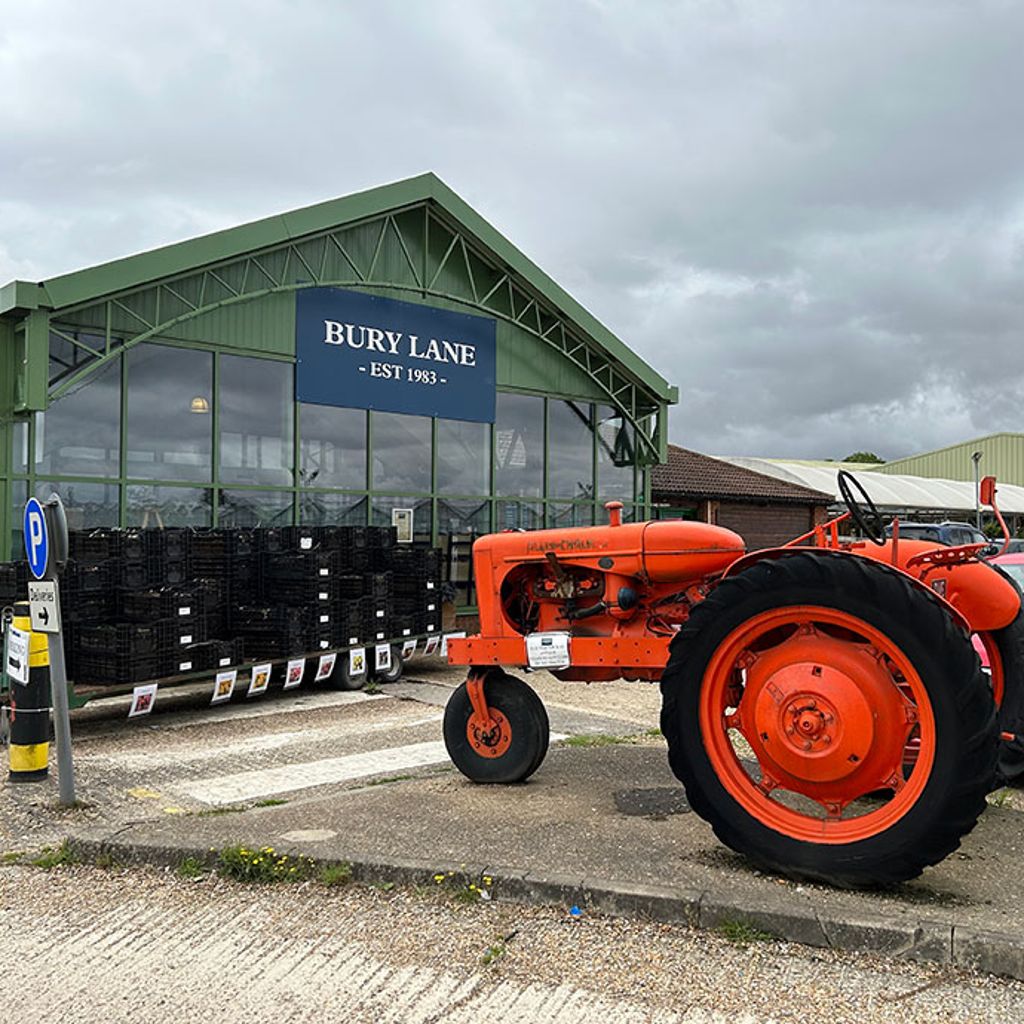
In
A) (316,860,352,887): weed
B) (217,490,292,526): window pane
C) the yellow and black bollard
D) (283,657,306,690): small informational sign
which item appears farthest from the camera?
(217,490,292,526): window pane

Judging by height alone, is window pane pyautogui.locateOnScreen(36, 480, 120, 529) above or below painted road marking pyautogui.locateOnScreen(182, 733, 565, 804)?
above

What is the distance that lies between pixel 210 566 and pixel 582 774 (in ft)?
18.2

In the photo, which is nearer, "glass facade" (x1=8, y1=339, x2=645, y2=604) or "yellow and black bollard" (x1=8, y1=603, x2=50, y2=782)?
"yellow and black bollard" (x1=8, y1=603, x2=50, y2=782)

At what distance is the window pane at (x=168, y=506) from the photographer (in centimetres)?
1159

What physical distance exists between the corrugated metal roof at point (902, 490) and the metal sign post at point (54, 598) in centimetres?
2733

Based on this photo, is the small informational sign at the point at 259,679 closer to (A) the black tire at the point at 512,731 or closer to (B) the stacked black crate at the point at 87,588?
(B) the stacked black crate at the point at 87,588

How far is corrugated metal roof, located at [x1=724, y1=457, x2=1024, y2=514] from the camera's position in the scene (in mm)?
33406

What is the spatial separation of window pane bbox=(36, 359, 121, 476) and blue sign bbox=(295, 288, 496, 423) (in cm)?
242

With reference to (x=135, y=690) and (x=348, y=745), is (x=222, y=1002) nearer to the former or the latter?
(x=348, y=745)

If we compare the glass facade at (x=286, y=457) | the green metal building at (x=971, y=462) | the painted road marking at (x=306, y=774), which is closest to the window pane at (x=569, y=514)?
the glass facade at (x=286, y=457)

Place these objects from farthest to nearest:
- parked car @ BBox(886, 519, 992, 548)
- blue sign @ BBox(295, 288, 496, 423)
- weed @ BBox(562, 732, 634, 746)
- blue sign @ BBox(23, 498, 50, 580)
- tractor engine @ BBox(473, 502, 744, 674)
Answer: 1. parked car @ BBox(886, 519, 992, 548)
2. blue sign @ BBox(295, 288, 496, 423)
3. weed @ BBox(562, 732, 634, 746)
4. blue sign @ BBox(23, 498, 50, 580)
5. tractor engine @ BBox(473, 502, 744, 674)

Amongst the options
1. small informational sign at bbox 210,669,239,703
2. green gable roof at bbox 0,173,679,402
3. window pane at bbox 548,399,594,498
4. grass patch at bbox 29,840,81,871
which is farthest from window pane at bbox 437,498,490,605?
grass patch at bbox 29,840,81,871

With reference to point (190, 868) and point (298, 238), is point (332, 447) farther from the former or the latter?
point (190, 868)

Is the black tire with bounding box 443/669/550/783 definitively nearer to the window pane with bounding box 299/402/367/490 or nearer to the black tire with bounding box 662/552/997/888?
the black tire with bounding box 662/552/997/888
